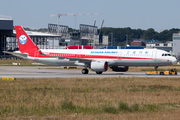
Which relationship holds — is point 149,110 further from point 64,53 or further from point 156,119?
point 64,53

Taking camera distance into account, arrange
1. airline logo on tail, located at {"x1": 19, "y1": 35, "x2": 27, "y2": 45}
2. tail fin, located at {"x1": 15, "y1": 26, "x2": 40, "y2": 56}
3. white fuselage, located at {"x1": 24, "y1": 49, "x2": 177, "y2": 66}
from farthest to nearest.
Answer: airline logo on tail, located at {"x1": 19, "y1": 35, "x2": 27, "y2": 45}, tail fin, located at {"x1": 15, "y1": 26, "x2": 40, "y2": 56}, white fuselage, located at {"x1": 24, "y1": 49, "x2": 177, "y2": 66}

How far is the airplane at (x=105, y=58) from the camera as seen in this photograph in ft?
140

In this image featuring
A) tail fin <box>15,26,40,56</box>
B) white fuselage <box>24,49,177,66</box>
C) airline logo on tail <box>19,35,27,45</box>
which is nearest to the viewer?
white fuselage <box>24,49,177,66</box>

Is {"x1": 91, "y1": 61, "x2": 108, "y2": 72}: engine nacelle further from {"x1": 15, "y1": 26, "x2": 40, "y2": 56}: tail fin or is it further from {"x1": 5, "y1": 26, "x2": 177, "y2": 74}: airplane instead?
{"x1": 15, "y1": 26, "x2": 40, "y2": 56}: tail fin

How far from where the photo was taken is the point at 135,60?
140 feet

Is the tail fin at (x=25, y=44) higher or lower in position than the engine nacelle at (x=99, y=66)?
higher

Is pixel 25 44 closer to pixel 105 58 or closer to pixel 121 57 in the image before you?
pixel 105 58

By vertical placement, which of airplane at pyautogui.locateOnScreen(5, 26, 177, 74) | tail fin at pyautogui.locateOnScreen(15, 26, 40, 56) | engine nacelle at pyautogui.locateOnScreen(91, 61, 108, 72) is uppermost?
tail fin at pyautogui.locateOnScreen(15, 26, 40, 56)

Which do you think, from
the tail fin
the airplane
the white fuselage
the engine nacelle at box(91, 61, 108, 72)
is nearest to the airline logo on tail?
the tail fin

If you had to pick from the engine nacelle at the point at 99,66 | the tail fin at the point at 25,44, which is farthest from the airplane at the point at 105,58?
the tail fin at the point at 25,44

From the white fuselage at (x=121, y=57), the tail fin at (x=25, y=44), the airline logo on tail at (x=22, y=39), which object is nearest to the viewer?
the white fuselage at (x=121, y=57)

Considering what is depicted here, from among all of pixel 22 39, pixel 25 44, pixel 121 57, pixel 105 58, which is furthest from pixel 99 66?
pixel 22 39

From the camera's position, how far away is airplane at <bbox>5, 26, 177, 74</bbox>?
1674 inches

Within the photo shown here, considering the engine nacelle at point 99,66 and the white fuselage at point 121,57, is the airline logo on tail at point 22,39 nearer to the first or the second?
the white fuselage at point 121,57
